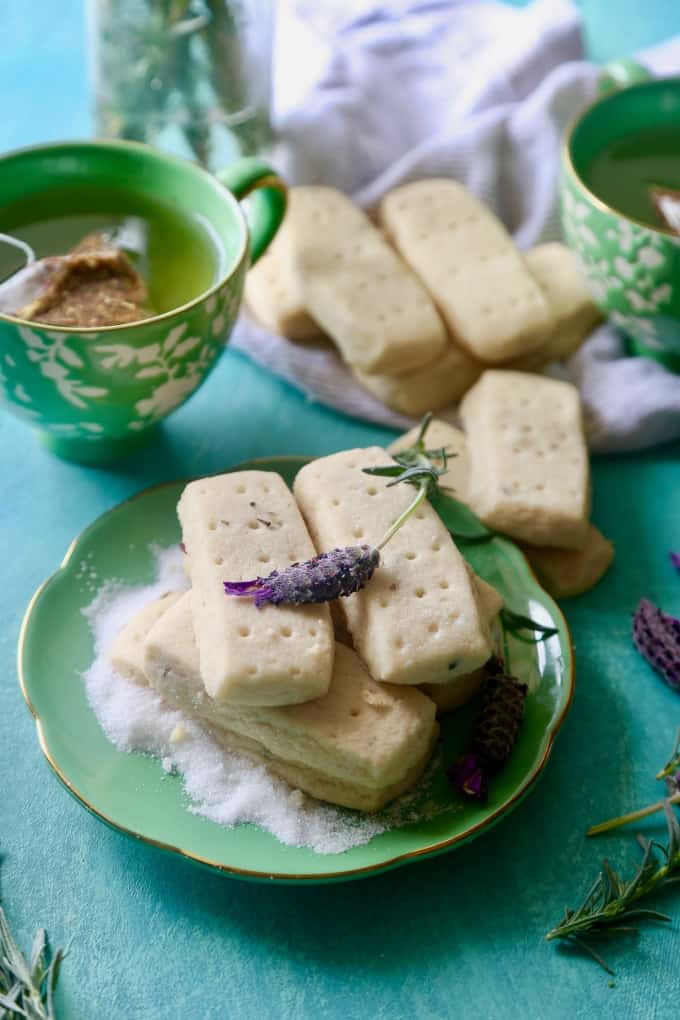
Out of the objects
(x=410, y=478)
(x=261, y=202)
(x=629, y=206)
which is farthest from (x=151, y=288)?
(x=629, y=206)

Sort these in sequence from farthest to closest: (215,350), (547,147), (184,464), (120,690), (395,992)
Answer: (547,147)
(184,464)
(215,350)
(120,690)
(395,992)

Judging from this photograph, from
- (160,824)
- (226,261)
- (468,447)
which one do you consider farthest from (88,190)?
(160,824)

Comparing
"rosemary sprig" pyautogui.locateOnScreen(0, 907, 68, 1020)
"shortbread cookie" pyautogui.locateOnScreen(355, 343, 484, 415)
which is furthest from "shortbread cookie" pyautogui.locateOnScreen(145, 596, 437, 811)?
"shortbread cookie" pyautogui.locateOnScreen(355, 343, 484, 415)

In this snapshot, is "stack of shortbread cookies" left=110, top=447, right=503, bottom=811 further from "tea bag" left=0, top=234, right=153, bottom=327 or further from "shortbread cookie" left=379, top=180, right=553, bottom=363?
"shortbread cookie" left=379, top=180, right=553, bottom=363

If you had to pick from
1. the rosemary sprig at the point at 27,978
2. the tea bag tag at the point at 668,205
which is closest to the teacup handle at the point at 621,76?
the tea bag tag at the point at 668,205

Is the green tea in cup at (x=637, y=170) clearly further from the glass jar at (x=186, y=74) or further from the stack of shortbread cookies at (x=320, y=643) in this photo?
the stack of shortbread cookies at (x=320, y=643)

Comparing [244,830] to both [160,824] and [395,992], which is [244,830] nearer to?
[160,824]

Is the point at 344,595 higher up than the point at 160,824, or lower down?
higher up
